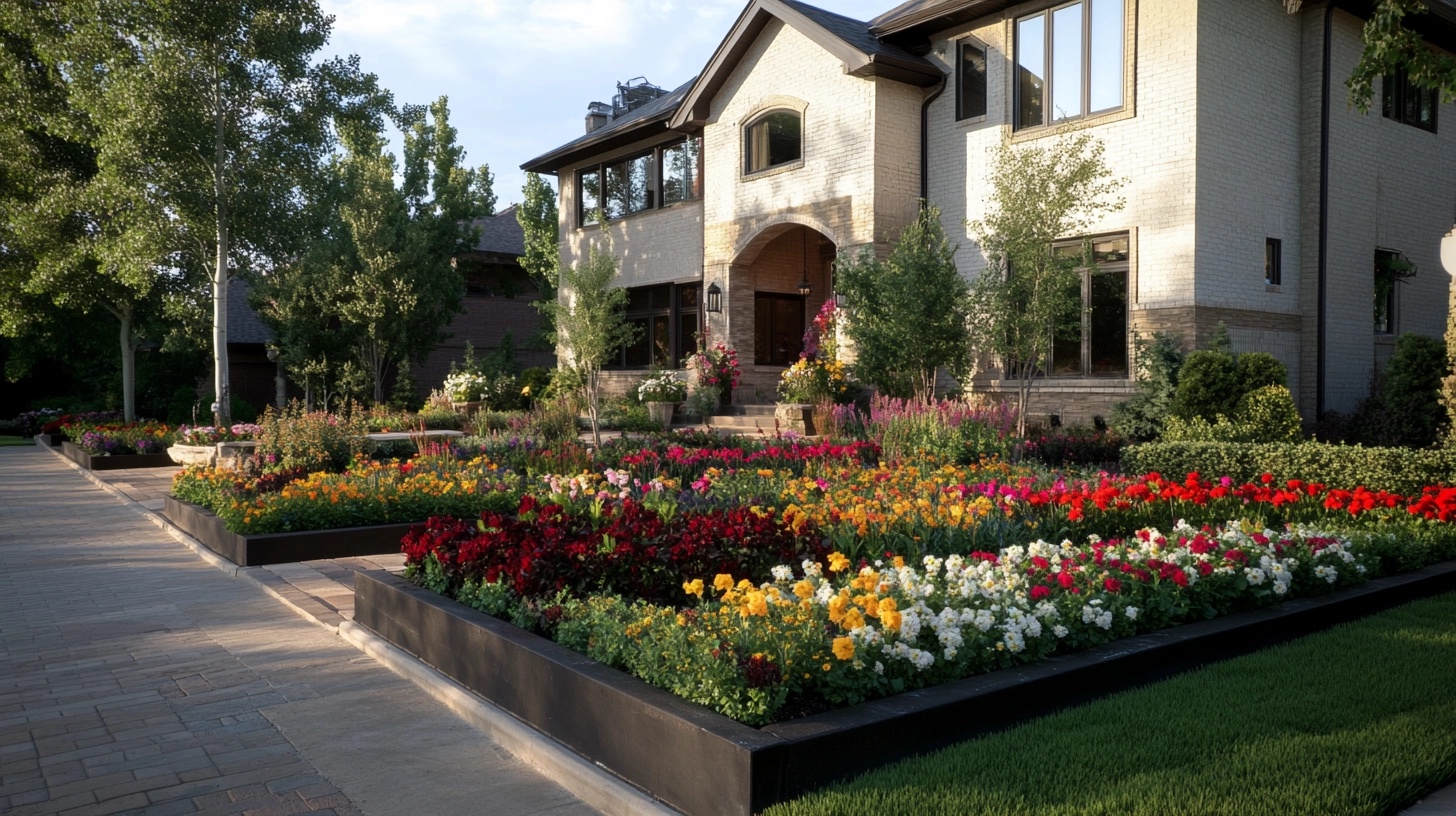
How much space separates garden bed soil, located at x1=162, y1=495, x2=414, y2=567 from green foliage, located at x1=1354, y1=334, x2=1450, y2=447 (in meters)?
12.1

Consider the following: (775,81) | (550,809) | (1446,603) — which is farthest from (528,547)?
(775,81)

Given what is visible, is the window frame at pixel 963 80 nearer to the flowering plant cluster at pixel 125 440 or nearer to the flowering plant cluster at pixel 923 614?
the flowering plant cluster at pixel 923 614

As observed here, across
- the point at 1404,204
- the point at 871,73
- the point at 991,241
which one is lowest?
the point at 991,241

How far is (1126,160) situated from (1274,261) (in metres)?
2.75

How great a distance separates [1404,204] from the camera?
1620cm

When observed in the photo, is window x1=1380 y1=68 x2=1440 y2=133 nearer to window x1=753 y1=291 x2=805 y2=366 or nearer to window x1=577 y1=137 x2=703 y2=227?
window x1=753 y1=291 x2=805 y2=366

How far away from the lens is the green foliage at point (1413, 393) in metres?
12.8

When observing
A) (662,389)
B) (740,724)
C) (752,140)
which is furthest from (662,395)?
(740,724)

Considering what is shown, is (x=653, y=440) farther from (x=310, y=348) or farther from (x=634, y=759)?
(x=310, y=348)

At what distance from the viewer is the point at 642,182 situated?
891 inches

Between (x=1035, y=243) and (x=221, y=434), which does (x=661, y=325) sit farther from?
(x=1035, y=243)

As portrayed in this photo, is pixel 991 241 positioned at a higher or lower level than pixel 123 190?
lower

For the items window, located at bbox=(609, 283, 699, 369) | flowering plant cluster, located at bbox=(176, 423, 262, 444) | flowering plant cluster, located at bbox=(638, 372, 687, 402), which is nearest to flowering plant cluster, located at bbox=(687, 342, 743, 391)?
flowering plant cluster, located at bbox=(638, 372, 687, 402)

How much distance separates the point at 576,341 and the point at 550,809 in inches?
533
